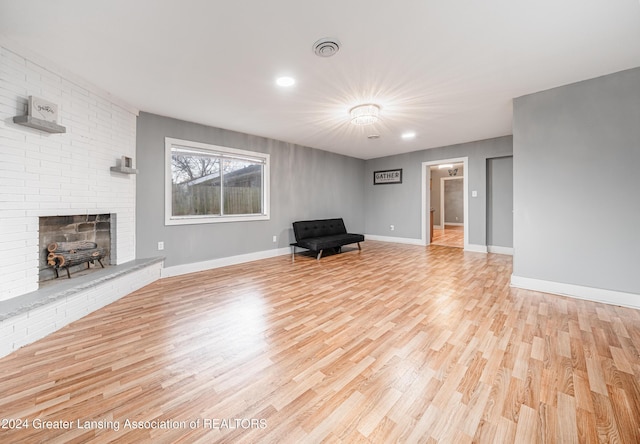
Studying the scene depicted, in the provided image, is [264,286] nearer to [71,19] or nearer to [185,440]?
[185,440]

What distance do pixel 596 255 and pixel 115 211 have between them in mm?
5688

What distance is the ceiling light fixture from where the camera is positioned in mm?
3373

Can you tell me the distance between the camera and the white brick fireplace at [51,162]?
2.12 meters

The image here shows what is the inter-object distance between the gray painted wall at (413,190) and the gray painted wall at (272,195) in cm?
41

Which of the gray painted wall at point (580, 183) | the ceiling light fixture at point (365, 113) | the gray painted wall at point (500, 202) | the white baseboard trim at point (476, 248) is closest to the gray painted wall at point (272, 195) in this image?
the ceiling light fixture at point (365, 113)

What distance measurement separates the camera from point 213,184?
443 cm

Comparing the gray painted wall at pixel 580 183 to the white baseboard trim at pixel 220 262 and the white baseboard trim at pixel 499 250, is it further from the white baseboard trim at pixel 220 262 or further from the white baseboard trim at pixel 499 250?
the white baseboard trim at pixel 220 262

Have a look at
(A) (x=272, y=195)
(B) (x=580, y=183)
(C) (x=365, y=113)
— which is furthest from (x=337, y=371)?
(A) (x=272, y=195)

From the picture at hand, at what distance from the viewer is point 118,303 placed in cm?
279

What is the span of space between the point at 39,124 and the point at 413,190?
653 centimetres

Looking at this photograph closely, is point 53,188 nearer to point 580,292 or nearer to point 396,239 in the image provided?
point 580,292

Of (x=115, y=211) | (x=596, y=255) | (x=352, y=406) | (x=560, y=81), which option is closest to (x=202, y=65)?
(x=115, y=211)

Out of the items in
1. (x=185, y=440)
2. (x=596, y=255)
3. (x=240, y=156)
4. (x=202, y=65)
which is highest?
(x=202, y=65)

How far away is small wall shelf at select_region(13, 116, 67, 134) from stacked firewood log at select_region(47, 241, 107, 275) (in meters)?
1.15
